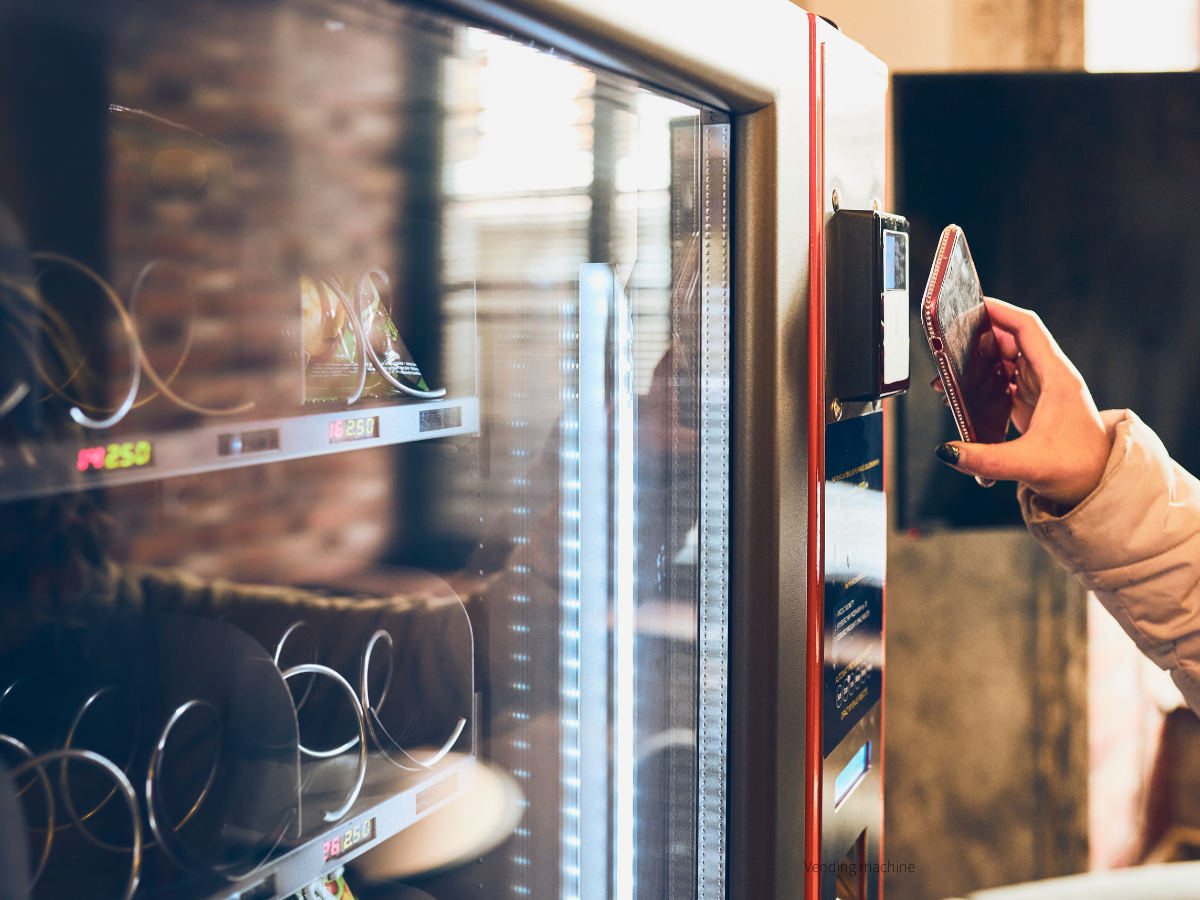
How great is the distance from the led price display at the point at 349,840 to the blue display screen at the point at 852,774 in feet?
1.86

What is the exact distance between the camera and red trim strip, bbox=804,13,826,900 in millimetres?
1041

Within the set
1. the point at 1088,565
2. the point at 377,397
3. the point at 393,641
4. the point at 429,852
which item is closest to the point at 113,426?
the point at 377,397

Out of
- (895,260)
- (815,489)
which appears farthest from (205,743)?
(895,260)

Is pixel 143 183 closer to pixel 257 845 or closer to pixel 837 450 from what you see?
pixel 257 845

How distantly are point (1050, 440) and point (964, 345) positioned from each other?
19 centimetres

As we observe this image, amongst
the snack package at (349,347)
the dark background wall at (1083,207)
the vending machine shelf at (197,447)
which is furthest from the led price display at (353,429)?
the dark background wall at (1083,207)

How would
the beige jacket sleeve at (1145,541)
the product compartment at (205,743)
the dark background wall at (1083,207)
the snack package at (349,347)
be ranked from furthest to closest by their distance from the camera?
the dark background wall at (1083,207) < the beige jacket sleeve at (1145,541) < the snack package at (349,347) < the product compartment at (205,743)

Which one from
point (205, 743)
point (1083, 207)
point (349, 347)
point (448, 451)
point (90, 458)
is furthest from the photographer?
point (1083, 207)

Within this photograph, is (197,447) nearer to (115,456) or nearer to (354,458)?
(115,456)

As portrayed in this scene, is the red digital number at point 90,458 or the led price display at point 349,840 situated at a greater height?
the red digital number at point 90,458

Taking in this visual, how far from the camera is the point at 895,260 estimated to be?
1.11 meters

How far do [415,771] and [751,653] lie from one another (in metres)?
0.37

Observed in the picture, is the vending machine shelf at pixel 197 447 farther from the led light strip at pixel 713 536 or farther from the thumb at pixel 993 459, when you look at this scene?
the thumb at pixel 993 459

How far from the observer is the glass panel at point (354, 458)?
0.74m
